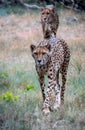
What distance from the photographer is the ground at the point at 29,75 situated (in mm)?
8969

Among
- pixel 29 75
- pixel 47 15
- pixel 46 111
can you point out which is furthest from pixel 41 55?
pixel 47 15

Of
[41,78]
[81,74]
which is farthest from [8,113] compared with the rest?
[81,74]

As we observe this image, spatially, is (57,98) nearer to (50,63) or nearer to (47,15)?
(50,63)

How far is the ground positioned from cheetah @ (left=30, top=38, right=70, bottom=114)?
0.18 meters

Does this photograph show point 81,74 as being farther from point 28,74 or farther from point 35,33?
point 35,33

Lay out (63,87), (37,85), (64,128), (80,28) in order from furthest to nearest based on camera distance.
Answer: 1. (80,28)
2. (37,85)
3. (63,87)
4. (64,128)

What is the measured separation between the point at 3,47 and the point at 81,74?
6053mm

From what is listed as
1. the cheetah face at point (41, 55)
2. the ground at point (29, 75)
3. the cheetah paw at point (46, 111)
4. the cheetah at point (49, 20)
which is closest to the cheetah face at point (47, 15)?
the cheetah at point (49, 20)

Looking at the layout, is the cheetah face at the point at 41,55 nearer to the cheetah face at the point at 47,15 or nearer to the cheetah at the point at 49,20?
the cheetah at the point at 49,20

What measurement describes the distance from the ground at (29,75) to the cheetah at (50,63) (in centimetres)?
18

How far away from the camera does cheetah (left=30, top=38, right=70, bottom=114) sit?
10.2m

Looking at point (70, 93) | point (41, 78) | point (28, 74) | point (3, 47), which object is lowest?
point (3, 47)

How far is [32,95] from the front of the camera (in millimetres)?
11328

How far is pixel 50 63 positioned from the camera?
34.3 feet
